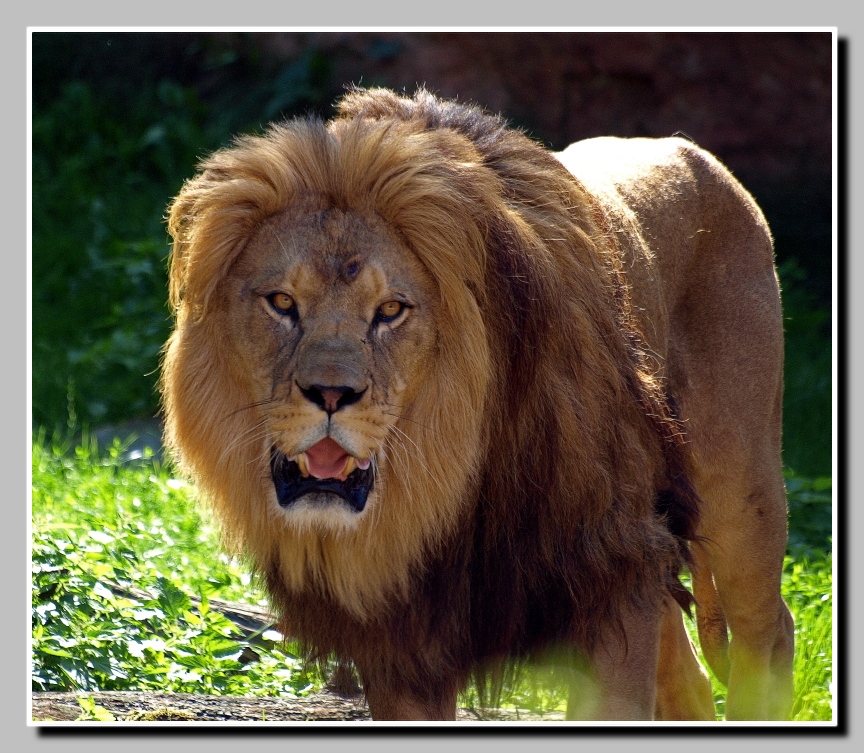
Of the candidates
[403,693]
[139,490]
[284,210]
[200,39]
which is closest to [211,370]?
[284,210]

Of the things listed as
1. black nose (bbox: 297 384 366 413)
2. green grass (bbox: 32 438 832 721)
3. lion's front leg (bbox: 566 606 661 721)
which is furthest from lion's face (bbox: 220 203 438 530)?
lion's front leg (bbox: 566 606 661 721)

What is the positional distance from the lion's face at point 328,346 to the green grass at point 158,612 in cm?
49

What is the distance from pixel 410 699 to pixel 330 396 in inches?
32.4

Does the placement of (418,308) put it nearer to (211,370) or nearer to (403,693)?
(211,370)

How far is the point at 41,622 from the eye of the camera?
3.35 metres

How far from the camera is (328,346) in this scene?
8.06ft

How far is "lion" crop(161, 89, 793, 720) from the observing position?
8.38 ft

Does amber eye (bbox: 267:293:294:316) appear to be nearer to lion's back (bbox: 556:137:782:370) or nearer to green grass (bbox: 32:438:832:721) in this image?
green grass (bbox: 32:438:832:721)

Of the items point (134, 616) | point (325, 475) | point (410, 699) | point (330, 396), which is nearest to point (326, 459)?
point (325, 475)

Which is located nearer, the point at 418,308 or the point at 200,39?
the point at 418,308

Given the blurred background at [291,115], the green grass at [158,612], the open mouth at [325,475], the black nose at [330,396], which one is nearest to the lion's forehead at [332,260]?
the black nose at [330,396]

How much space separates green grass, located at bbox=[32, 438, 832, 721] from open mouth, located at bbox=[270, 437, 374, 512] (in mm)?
416
